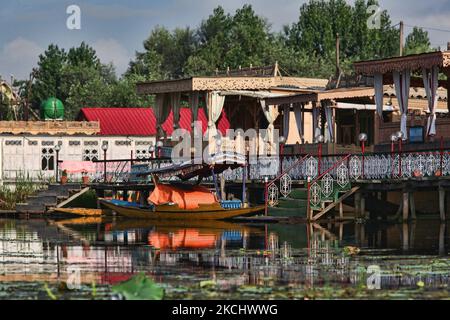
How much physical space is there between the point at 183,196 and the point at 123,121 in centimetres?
2108

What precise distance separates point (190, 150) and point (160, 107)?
273 centimetres

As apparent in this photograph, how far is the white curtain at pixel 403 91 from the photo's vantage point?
122 feet

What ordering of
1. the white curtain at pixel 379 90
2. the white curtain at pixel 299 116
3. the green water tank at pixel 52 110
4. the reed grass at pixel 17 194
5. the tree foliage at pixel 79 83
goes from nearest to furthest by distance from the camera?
the white curtain at pixel 379 90, the white curtain at pixel 299 116, the reed grass at pixel 17 194, the green water tank at pixel 52 110, the tree foliage at pixel 79 83

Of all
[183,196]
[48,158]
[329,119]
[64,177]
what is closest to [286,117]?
[329,119]

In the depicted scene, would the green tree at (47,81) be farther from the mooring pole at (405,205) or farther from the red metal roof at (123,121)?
the mooring pole at (405,205)

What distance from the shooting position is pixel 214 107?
145ft

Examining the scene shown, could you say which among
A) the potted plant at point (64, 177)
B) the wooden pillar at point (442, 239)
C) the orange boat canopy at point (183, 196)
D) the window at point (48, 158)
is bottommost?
the wooden pillar at point (442, 239)

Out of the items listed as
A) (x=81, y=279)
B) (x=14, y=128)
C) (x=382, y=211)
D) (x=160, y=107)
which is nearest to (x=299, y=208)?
(x=382, y=211)

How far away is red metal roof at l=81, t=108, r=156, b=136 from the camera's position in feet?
187

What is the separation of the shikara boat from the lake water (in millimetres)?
826

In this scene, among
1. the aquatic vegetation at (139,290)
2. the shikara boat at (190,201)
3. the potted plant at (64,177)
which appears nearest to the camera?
the aquatic vegetation at (139,290)

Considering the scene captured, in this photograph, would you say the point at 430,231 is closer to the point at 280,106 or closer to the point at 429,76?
the point at 429,76

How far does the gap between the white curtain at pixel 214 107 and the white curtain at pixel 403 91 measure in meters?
8.72

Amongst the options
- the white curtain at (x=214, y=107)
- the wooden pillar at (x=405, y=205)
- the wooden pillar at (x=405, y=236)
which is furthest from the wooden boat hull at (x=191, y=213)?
the white curtain at (x=214, y=107)
